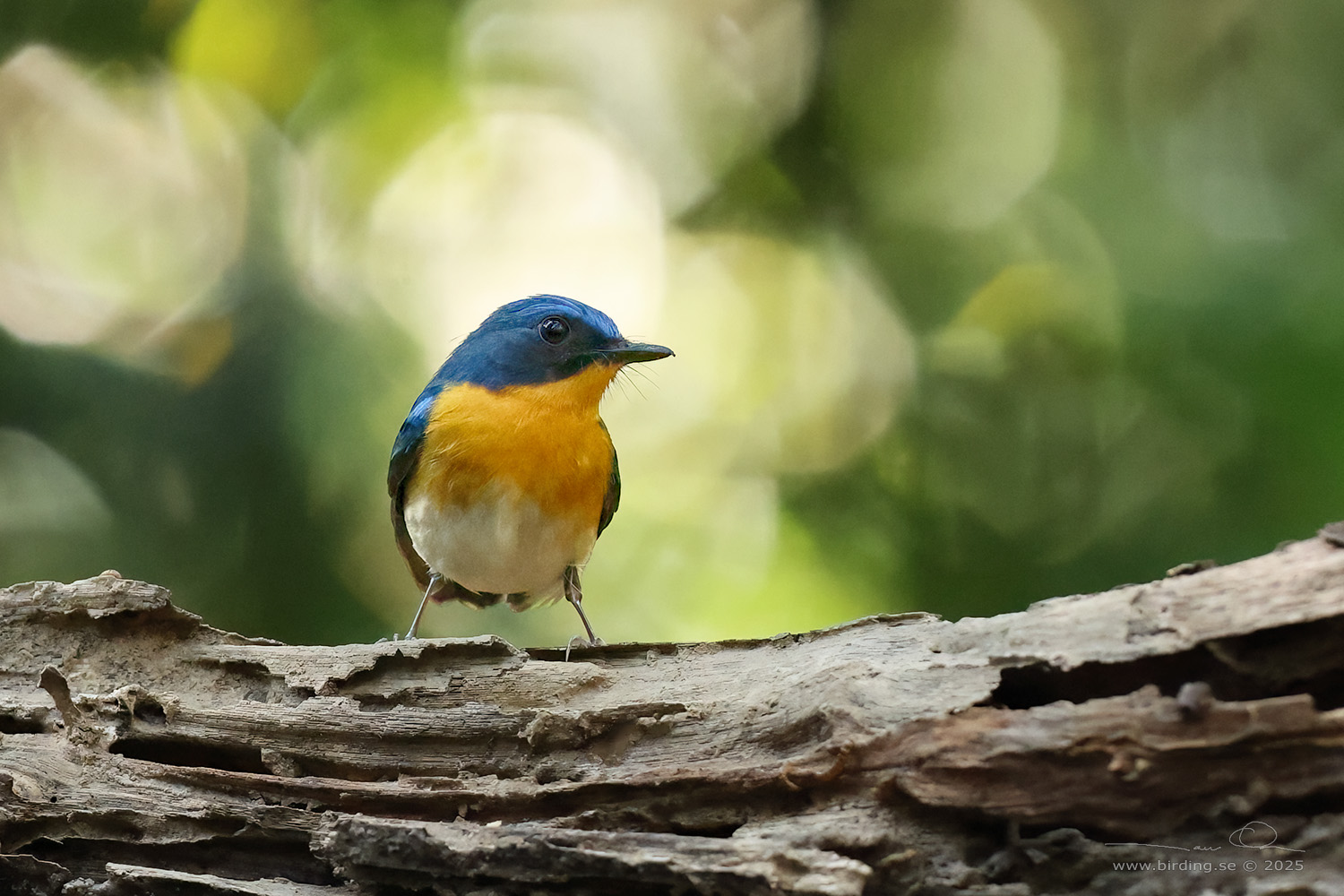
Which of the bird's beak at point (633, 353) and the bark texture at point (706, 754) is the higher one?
the bird's beak at point (633, 353)

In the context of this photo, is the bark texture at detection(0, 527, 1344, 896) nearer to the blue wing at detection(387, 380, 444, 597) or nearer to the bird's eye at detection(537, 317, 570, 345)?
the blue wing at detection(387, 380, 444, 597)

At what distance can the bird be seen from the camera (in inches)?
158

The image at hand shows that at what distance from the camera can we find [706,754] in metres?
2.61

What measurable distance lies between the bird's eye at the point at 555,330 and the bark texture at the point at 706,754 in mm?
1514

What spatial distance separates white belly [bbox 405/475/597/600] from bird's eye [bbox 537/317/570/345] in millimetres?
663

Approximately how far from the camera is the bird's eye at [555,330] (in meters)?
4.26

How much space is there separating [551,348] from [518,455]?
514 millimetres

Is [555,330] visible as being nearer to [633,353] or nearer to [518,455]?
[633,353]

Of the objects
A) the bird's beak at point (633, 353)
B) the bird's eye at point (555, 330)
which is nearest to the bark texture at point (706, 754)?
the bird's beak at point (633, 353)

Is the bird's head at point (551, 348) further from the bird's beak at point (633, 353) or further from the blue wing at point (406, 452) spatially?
the blue wing at point (406, 452)
